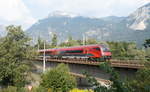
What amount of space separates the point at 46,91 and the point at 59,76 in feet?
9.85

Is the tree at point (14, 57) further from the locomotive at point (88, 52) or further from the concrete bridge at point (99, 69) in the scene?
the concrete bridge at point (99, 69)

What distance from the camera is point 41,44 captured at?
105125 mm

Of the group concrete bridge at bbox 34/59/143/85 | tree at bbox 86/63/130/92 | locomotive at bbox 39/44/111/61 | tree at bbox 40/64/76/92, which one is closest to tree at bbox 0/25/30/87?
locomotive at bbox 39/44/111/61

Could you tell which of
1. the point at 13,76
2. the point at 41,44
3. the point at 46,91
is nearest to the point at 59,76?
the point at 46,91

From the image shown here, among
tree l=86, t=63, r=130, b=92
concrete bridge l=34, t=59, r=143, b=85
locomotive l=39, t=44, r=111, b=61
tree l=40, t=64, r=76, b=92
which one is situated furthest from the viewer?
locomotive l=39, t=44, r=111, b=61

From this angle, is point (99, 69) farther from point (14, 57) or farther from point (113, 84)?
point (113, 84)

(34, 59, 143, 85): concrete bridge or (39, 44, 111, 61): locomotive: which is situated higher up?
(39, 44, 111, 61): locomotive

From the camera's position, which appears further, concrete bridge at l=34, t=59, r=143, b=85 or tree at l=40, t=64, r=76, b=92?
tree at l=40, t=64, r=76, b=92

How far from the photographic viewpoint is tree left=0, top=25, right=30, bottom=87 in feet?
100.0

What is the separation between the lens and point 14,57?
32438 millimetres

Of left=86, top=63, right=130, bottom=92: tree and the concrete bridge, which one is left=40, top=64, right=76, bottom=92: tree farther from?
left=86, top=63, right=130, bottom=92: tree

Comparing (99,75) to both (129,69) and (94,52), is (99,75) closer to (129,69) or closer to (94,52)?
(129,69)

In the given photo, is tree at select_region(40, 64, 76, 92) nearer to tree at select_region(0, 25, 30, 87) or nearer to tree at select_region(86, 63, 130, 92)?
tree at select_region(0, 25, 30, 87)

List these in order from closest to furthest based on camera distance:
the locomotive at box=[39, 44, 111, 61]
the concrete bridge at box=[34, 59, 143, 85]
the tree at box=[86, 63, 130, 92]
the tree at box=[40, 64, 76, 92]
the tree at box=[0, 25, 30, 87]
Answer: the tree at box=[86, 63, 130, 92] < the concrete bridge at box=[34, 59, 143, 85] < the tree at box=[40, 64, 76, 92] < the tree at box=[0, 25, 30, 87] < the locomotive at box=[39, 44, 111, 61]
